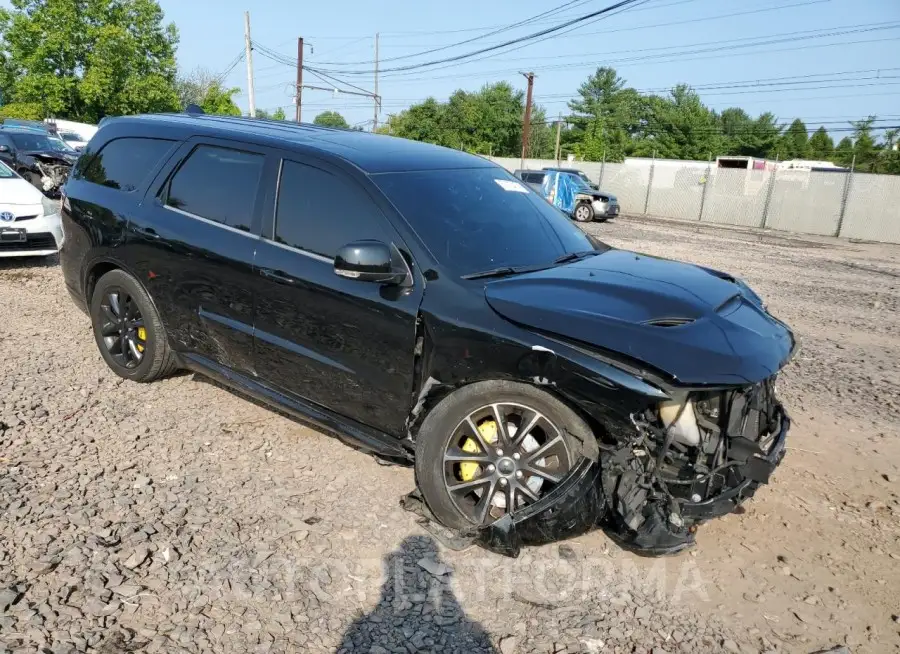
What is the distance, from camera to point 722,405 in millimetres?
2900

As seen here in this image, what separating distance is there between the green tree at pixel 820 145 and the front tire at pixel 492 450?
262 ft

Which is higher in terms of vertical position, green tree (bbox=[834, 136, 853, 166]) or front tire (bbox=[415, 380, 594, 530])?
green tree (bbox=[834, 136, 853, 166])

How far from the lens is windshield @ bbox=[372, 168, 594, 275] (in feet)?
11.2

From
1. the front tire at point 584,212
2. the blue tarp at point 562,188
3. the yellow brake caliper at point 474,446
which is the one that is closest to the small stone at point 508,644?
the yellow brake caliper at point 474,446

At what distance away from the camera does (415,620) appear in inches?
104

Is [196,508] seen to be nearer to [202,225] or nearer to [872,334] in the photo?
[202,225]

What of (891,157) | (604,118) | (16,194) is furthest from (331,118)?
(16,194)

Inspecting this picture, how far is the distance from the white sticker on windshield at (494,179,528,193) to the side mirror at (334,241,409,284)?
1.23 m

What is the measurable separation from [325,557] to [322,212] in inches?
69.0

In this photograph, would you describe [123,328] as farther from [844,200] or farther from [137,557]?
[844,200]

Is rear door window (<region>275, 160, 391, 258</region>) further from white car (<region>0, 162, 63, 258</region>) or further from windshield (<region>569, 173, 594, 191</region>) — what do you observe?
windshield (<region>569, 173, 594, 191</region>)

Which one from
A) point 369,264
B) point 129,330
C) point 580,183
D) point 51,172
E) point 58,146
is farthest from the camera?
point 580,183

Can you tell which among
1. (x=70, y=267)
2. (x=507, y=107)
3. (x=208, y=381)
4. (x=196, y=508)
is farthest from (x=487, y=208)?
(x=507, y=107)

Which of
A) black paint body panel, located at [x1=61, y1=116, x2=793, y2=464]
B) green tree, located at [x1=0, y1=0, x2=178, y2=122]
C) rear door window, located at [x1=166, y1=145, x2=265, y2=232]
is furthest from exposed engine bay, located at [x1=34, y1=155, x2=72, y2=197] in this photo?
green tree, located at [x1=0, y1=0, x2=178, y2=122]
